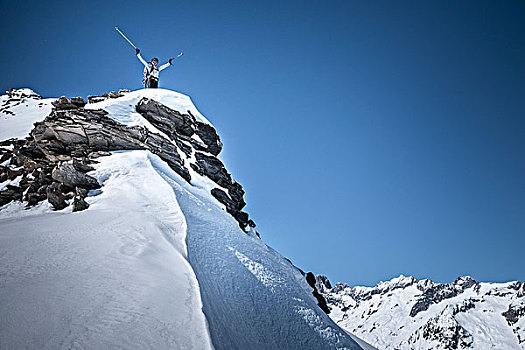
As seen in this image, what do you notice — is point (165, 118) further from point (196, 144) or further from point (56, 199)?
point (56, 199)

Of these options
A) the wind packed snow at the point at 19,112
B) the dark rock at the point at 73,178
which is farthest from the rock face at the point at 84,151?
the wind packed snow at the point at 19,112

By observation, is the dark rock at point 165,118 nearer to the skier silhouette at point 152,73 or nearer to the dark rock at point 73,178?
the skier silhouette at point 152,73

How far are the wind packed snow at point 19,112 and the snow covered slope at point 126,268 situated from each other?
12428 millimetres

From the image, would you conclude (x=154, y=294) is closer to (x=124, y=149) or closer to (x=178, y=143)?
(x=124, y=149)

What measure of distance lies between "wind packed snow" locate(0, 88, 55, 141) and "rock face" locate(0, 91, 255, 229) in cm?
639

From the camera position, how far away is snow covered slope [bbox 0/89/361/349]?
3.46m

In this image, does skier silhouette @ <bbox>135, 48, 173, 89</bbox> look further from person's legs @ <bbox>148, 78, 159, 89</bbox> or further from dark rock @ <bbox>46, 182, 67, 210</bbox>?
dark rock @ <bbox>46, 182, 67, 210</bbox>

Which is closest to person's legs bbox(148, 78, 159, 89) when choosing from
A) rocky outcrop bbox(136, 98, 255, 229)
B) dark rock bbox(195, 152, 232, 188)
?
rocky outcrop bbox(136, 98, 255, 229)

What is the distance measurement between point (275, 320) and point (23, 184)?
42.6ft

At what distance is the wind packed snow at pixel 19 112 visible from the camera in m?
25.6

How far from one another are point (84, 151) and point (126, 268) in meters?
12.5

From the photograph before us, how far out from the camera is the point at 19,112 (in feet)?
124

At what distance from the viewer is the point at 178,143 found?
19.9 meters

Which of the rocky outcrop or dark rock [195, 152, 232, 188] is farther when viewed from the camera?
dark rock [195, 152, 232, 188]
